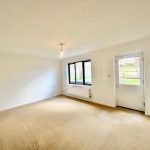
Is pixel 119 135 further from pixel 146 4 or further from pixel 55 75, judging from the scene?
pixel 55 75

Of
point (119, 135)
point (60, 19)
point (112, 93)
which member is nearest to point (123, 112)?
point (112, 93)

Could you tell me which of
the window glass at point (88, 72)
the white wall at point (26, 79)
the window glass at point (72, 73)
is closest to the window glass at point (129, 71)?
the window glass at point (88, 72)

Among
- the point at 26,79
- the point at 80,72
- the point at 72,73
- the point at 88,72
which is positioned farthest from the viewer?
the point at 72,73

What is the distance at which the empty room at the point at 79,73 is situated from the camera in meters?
1.71

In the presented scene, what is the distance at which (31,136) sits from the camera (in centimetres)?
227

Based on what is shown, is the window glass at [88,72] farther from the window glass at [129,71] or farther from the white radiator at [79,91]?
the window glass at [129,71]

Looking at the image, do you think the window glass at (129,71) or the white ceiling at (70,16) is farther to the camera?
the window glass at (129,71)

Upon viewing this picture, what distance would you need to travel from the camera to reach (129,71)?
11.7 feet

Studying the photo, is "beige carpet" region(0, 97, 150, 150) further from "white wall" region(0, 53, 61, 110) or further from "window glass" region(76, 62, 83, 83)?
"window glass" region(76, 62, 83, 83)

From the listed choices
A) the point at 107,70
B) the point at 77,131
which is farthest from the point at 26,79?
the point at 107,70

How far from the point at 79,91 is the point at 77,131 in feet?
8.93

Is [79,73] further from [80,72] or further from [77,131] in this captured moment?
[77,131]

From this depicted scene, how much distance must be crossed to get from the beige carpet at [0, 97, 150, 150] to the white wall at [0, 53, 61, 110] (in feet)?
3.78

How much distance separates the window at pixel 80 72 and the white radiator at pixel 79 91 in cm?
34
